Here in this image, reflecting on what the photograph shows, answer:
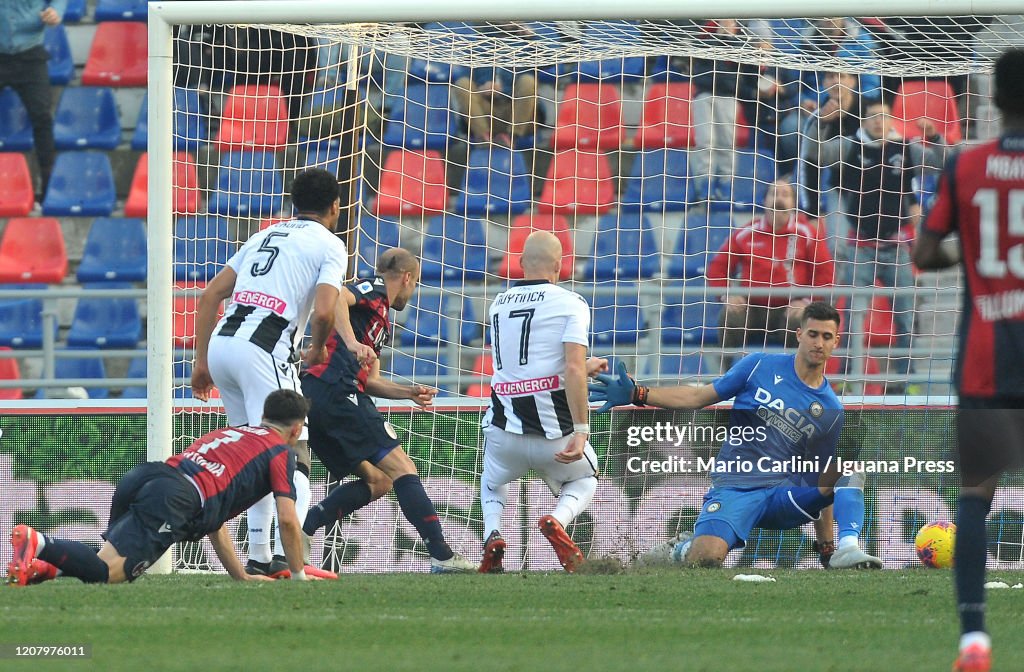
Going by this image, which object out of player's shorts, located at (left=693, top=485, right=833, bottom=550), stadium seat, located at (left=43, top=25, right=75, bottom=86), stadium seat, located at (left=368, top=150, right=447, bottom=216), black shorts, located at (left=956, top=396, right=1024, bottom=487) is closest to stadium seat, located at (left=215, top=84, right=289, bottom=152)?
stadium seat, located at (left=368, top=150, right=447, bottom=216)

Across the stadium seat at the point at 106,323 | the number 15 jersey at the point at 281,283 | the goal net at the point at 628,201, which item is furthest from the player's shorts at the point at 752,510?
the stadium seat at the point at 106,323

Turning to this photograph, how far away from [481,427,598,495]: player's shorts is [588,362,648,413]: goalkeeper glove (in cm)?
48

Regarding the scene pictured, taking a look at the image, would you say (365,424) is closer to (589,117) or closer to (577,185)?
(577,185)

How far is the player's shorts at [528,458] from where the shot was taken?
321 inches

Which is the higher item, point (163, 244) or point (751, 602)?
point (163, 244)

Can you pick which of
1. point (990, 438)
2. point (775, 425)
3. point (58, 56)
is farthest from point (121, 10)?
point (990, 438)

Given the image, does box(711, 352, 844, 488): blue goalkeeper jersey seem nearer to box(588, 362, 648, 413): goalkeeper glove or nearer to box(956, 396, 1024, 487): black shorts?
box(588, 362, 648, 413): goalkeeper glove

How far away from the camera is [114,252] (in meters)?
13.4

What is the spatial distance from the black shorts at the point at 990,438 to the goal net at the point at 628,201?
4.48m

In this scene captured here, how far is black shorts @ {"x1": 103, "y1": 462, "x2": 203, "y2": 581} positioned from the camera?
675 cm

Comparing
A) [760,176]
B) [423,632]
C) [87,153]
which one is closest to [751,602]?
[423,632]

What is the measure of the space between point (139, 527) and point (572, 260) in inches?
198

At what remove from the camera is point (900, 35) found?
9625 mm

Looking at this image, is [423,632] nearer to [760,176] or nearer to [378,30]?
[378,30]
